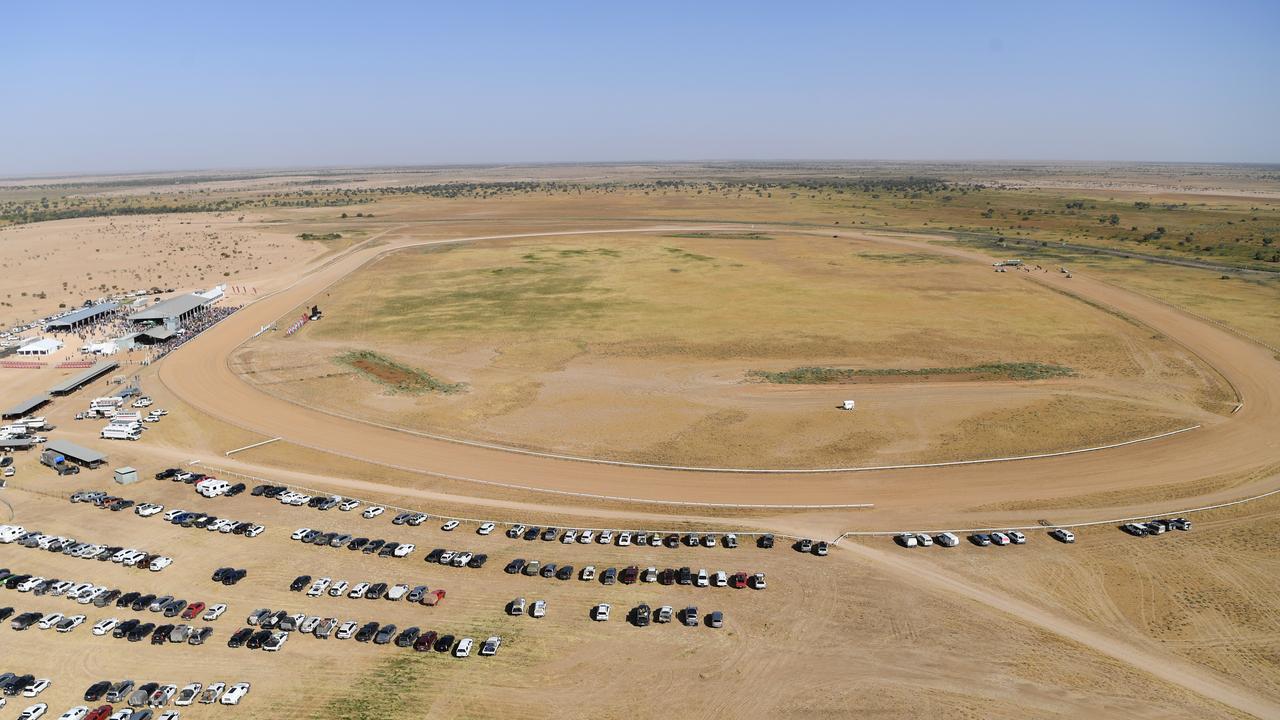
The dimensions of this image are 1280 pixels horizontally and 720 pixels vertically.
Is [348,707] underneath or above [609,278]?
underneath

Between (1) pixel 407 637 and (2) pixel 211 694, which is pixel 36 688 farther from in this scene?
(1) pixel 407 637

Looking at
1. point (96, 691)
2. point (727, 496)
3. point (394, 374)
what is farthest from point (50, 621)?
point (394, 374)

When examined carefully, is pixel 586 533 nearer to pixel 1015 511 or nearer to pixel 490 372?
pixel 1015 511

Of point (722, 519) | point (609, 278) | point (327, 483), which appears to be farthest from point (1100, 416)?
point (609, 278)

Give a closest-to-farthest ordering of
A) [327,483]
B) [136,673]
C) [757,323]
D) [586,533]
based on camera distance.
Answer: [136,673] < [586,533] < [327,483] < [757,323]

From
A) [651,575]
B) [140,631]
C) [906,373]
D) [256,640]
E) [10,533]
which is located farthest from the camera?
[906,373]

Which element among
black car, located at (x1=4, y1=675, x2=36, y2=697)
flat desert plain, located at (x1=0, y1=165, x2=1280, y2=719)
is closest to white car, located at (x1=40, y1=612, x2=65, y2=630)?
flat desert plain, located at (x1=0, y1=165, x2=1280, y2=719)

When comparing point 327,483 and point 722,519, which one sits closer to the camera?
point 722,519
